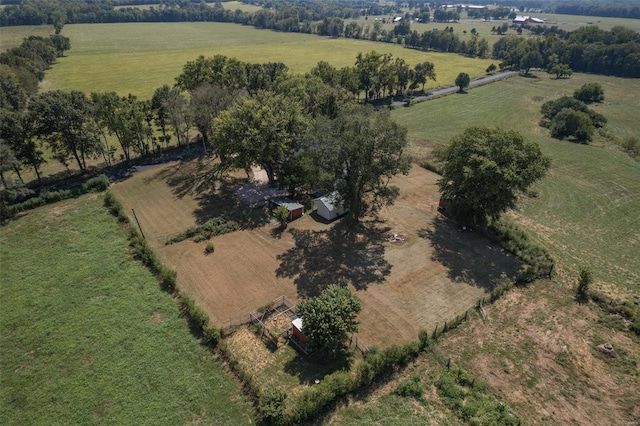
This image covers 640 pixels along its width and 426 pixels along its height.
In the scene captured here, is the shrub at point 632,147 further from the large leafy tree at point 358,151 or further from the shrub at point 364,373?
the shrub at point 364,373

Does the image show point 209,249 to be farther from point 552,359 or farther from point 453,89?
point 453,89

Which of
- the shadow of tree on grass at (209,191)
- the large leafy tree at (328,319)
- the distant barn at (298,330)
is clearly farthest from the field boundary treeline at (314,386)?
the shadow of tree on grass at (209,191)

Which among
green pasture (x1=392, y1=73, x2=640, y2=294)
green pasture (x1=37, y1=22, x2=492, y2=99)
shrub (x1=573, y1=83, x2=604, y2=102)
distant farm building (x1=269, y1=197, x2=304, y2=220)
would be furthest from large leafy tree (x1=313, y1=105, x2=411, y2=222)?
shrub (x1=573, y1=83, x2=604, y2=102)

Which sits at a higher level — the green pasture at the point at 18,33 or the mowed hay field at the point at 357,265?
the green pasture at the point at 18,33

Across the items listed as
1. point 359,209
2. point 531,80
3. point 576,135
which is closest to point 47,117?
point 359,209

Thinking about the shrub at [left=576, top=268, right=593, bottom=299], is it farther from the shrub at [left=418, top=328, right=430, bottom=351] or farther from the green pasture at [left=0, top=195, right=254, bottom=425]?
the green pasture at [left=0, top=195, right=254, bottom=425]

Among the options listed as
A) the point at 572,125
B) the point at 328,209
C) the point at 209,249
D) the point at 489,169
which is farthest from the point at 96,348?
the point at 572,125

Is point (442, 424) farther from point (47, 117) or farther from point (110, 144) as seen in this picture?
point (110, 144)
